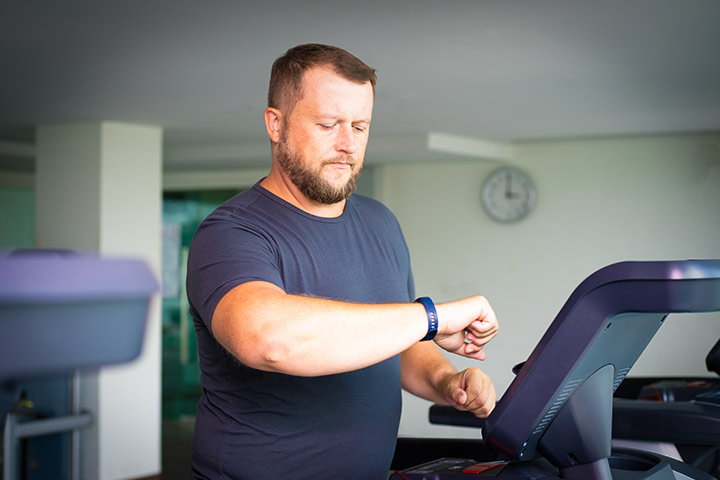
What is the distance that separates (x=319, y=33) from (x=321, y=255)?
6.27 feet

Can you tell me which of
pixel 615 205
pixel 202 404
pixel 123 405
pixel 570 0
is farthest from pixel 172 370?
pixel 202 404

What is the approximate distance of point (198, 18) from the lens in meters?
2.79

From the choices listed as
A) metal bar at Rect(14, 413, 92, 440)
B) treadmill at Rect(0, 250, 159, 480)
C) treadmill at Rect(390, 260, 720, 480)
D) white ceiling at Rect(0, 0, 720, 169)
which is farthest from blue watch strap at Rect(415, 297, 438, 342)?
metal bar at Rect(14, 413, 92, 440)

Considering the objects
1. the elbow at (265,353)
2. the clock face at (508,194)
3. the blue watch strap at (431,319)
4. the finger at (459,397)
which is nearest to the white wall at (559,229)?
the clock face at (508,194)

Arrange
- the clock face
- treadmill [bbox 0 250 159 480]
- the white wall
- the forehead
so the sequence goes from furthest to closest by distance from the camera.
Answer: the clock face, the white wall, the forehead, treadmill [bbox 0 250 159 480]

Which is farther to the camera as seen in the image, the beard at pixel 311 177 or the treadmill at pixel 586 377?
the beard at pixel 311 177

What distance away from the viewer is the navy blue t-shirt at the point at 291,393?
121 cm

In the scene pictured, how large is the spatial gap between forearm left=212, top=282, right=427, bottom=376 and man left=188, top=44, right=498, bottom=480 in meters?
0.10

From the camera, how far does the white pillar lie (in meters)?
4.95

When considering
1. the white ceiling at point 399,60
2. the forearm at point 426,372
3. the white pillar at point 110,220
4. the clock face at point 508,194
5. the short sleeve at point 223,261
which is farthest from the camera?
the clock face at point 508,194

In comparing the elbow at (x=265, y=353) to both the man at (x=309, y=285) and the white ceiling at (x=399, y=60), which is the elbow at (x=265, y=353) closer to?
the man at (x=309, y=285)

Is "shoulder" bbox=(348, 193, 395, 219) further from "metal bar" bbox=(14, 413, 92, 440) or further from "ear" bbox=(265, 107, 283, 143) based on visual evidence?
"metal bar" bbox=(14, 413, 92, 440)

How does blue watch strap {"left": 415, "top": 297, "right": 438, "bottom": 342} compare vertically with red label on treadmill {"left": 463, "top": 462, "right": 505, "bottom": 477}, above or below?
above

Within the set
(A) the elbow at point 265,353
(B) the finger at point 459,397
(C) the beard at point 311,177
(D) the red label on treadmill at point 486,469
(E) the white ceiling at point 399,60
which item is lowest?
(D) the red label on treadmill at point 486,469
